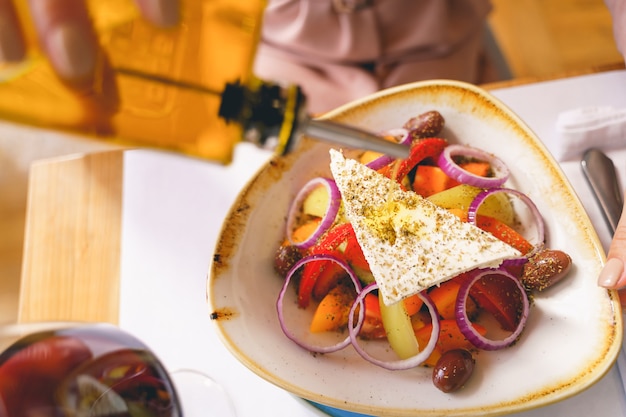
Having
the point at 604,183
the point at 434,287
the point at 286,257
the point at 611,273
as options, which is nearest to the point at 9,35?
the point at 286,257

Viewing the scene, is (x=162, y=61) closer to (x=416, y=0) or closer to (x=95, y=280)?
(x=95, y=280)

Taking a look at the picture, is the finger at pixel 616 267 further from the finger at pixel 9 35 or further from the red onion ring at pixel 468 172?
the finger at pixel 9 35

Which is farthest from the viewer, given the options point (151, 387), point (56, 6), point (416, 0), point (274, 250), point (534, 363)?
point (416, 0)

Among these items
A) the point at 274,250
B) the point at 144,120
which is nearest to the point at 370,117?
the point at 274,250

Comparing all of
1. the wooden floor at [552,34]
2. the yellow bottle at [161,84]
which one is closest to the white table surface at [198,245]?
the yellow bottle at [161,84]

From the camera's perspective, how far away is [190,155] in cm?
52

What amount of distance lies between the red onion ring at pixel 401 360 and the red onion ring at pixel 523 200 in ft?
0.49

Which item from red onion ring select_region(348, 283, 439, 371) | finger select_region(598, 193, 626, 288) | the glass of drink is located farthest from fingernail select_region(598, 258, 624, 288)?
the glass of drink

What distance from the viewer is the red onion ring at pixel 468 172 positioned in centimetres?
88

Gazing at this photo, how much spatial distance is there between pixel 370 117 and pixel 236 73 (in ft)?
1.65

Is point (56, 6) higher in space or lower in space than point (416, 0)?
lower

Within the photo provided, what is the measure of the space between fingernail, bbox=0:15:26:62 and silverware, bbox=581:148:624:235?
0.83m

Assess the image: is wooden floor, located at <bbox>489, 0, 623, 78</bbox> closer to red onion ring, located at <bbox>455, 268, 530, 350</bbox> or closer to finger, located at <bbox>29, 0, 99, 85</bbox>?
red onion ring, located at <bbox>455, 268, 530, 350</bbox>

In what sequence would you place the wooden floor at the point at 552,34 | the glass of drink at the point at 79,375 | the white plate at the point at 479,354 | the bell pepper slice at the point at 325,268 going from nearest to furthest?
1. the glass of drink at the point at 79,375
2. the white plate at the point at 479,354
3. the bell pepper slice at the point at 325,268
4. the wooden floor at the point at 552,34
